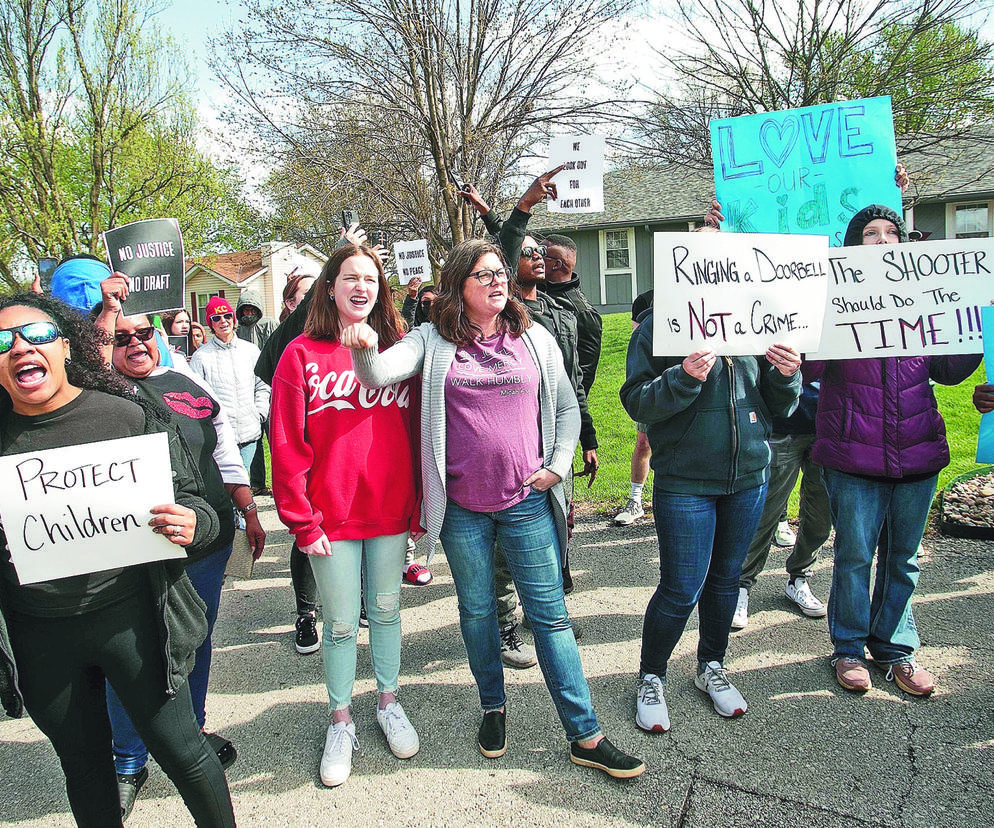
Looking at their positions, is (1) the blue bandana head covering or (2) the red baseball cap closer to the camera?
(1) the blue bandana head covering

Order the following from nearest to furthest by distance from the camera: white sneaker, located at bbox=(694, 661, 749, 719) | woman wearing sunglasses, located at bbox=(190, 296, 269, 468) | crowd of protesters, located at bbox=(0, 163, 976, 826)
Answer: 1. crowd of protesters, located at bbox=(0, 163, 976, 826)
2. white sneaker, located at bbox=(694, 661, 749, 719)
3. woman wearing sunglasses, located at bbox=(190, 296, 269, 468)

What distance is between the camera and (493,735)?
297cm

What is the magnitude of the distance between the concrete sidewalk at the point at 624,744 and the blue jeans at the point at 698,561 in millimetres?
348

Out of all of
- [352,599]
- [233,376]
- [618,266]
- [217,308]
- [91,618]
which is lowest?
[352,599]

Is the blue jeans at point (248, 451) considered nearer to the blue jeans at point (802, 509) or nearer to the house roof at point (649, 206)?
the blue jeans at point (802, 509)

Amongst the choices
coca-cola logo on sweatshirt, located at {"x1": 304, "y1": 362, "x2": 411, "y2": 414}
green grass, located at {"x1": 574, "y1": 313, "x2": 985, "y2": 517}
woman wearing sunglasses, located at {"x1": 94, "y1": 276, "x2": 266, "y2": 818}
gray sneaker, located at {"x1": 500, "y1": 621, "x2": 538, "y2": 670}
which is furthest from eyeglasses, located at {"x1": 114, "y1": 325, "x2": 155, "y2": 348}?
green grass, located at {"x1": 574, "y1": 313, "x2": 985, "y2": 517}

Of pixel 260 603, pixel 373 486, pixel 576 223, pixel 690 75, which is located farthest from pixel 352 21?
pixel 576 223

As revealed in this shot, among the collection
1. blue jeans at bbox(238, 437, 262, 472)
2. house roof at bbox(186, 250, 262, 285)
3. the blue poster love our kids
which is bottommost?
blue jeans at bbox(238, 437, 262, 472)

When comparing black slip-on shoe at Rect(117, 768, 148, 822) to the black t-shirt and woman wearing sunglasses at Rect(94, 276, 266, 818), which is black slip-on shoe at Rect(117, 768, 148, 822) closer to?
woman wearing sunglasses at Rect(94, 276, 266, 818)

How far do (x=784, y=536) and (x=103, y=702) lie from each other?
14.6ft

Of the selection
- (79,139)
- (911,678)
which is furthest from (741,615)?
(79,139)

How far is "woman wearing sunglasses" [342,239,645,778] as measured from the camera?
2.76 m

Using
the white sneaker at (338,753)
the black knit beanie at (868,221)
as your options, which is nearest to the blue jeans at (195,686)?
the white sneaker at (338,753)

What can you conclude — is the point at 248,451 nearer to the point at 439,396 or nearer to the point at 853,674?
the point at 439,396
